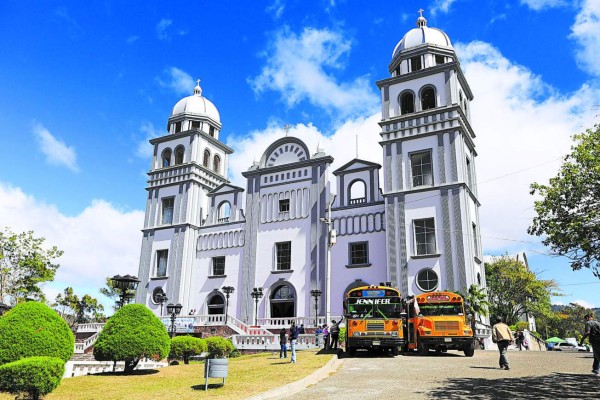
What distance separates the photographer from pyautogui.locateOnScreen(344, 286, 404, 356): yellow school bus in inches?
731

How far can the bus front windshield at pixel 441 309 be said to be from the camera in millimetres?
20266

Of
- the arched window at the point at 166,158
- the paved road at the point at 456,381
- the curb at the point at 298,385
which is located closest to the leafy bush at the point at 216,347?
the paved road at the point at 456,381

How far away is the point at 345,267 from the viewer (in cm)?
3338

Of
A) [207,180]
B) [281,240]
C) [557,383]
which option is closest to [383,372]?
[557,383]

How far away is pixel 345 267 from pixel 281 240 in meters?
6.08

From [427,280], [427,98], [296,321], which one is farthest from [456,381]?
[427,98]

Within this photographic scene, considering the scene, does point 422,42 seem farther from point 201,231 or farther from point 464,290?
point 201,231

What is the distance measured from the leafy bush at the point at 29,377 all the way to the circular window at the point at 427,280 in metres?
23.5

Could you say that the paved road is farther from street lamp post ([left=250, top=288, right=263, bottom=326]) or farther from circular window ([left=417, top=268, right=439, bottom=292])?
A: street lamp post ([left=250, top=288, right=263, bottom=326])

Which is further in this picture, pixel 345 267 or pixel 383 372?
pixel 345 267

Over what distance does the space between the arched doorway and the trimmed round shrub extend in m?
24.0

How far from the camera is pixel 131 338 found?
14641 millimetres

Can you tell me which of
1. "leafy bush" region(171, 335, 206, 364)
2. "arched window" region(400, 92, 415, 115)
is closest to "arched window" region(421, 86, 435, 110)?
"arched window" region(400, 92, 415, 115)

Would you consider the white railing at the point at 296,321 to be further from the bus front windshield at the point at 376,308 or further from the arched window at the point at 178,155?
the arched window at the point at 178,155
